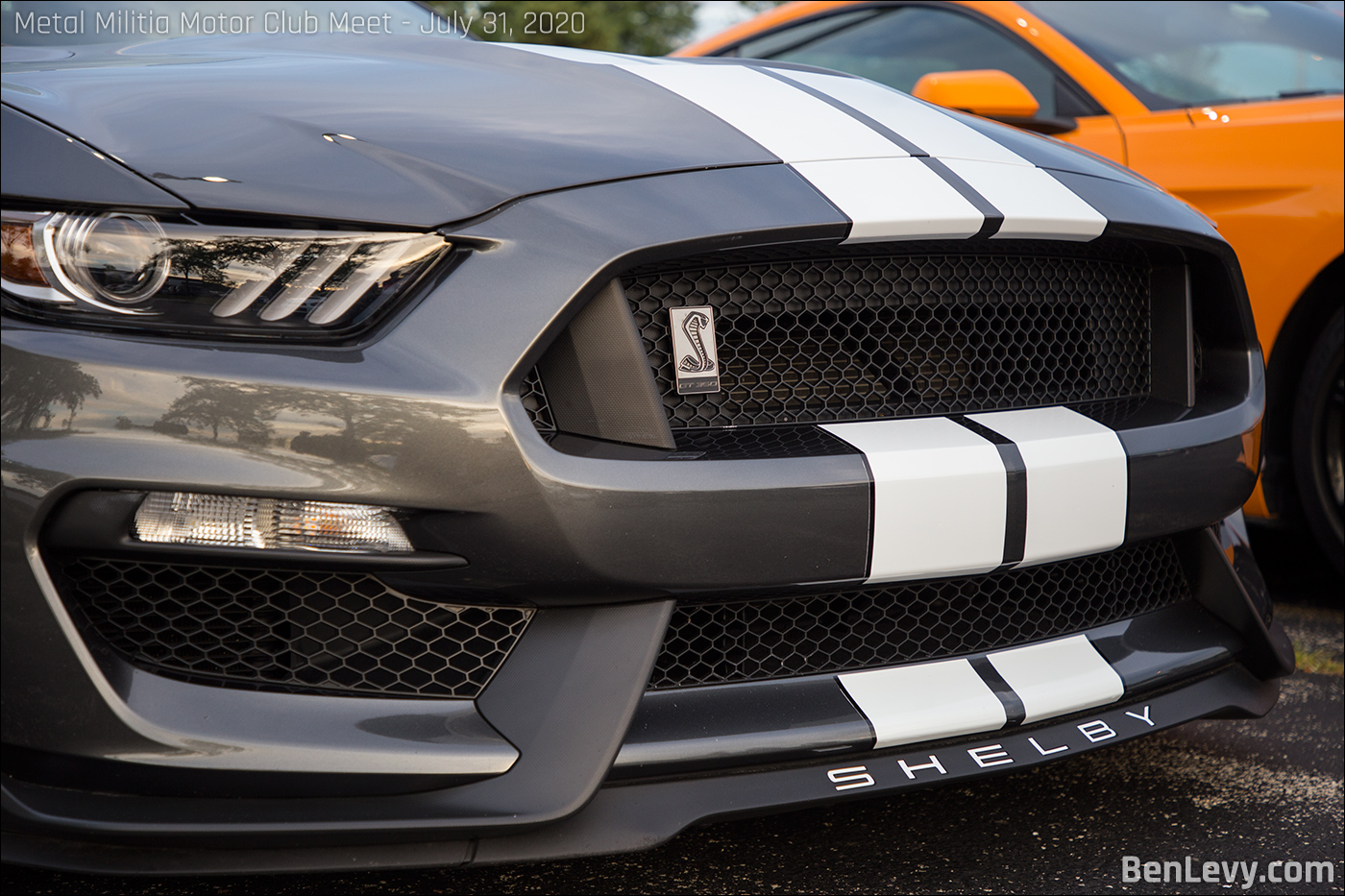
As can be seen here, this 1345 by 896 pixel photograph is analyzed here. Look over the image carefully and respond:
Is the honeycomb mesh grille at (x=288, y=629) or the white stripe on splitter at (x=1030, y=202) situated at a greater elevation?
the white stripe on splitter at (x=1030, y=202)

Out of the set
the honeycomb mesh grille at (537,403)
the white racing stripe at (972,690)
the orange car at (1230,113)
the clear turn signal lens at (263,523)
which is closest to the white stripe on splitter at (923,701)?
the white racing stripe at (972,690)

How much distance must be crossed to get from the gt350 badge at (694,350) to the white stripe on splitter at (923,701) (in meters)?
0.37

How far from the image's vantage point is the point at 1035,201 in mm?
1481

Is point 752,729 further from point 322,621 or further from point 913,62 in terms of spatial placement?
point 913,62

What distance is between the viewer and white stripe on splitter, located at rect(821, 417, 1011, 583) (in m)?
1.28

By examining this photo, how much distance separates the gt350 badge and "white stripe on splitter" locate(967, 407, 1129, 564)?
345 mm

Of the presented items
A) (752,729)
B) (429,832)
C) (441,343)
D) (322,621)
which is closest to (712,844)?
(752,729)

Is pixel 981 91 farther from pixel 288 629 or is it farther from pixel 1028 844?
pixel 288 629

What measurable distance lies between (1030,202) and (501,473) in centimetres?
76

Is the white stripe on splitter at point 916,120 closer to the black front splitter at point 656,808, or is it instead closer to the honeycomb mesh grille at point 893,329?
the honeycomb mesh grille at point 893,329

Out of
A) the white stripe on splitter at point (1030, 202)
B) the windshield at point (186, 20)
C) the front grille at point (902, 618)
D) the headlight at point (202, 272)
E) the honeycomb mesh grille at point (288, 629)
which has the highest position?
the windshield at point (186, 20)

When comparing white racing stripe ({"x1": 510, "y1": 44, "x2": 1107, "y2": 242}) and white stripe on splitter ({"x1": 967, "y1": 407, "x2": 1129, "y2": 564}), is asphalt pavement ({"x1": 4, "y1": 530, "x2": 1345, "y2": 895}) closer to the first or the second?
white stripe on splitter ({"x1": 967, "y1": 407, "x2": 1129, "y2": 564})

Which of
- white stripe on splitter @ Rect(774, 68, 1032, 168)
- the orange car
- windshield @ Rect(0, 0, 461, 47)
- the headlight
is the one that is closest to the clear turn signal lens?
the headlight

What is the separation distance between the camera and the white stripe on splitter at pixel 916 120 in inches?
A: 60.8
